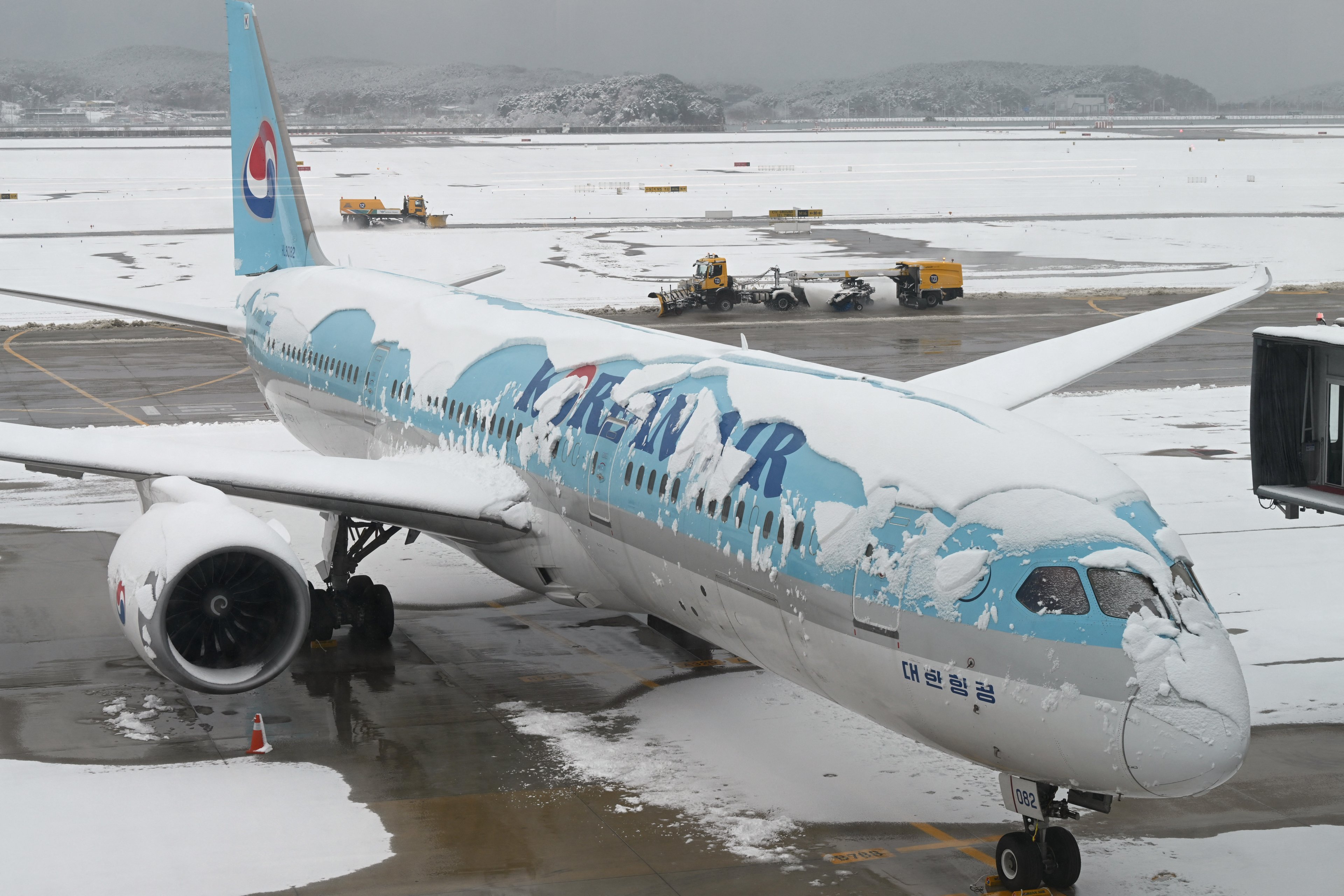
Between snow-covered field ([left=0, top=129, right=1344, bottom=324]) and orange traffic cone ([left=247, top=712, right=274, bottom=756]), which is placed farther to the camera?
snow-covered field ([left=0, top=129, right=1344, bottom=324])

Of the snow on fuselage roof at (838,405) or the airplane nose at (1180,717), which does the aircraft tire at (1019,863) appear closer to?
the airplane nose at (1180,717)

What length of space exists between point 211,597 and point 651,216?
83.7m

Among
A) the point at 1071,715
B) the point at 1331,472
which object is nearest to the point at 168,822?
the point at 1071,715

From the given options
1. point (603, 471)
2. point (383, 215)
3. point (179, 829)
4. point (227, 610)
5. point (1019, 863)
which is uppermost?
point (383, 215)

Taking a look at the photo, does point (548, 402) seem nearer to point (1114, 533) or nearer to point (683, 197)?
point (1114, 533)

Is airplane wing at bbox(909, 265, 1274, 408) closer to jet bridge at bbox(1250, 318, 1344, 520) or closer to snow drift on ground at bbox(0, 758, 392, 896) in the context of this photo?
jet bridge at bbox(1250, 318, 1344, 520)

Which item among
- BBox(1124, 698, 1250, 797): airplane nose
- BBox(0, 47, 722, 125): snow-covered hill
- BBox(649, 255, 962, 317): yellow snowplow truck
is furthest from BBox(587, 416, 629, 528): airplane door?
BBox(0, 47, 722, 125): snow-covered hill

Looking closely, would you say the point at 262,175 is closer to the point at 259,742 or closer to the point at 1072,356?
the point at 259,742

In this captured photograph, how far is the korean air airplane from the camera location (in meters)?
10.7

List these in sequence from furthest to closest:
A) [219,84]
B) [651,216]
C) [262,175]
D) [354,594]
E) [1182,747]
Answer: [219,84], [651,216], [262,175], [354,594], [1182,747]

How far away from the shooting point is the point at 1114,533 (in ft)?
36.4

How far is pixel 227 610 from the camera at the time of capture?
15.1 m

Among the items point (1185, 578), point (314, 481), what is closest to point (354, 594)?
point (314, 481)

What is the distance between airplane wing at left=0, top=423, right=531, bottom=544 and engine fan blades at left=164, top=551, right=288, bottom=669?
217 centimetres
